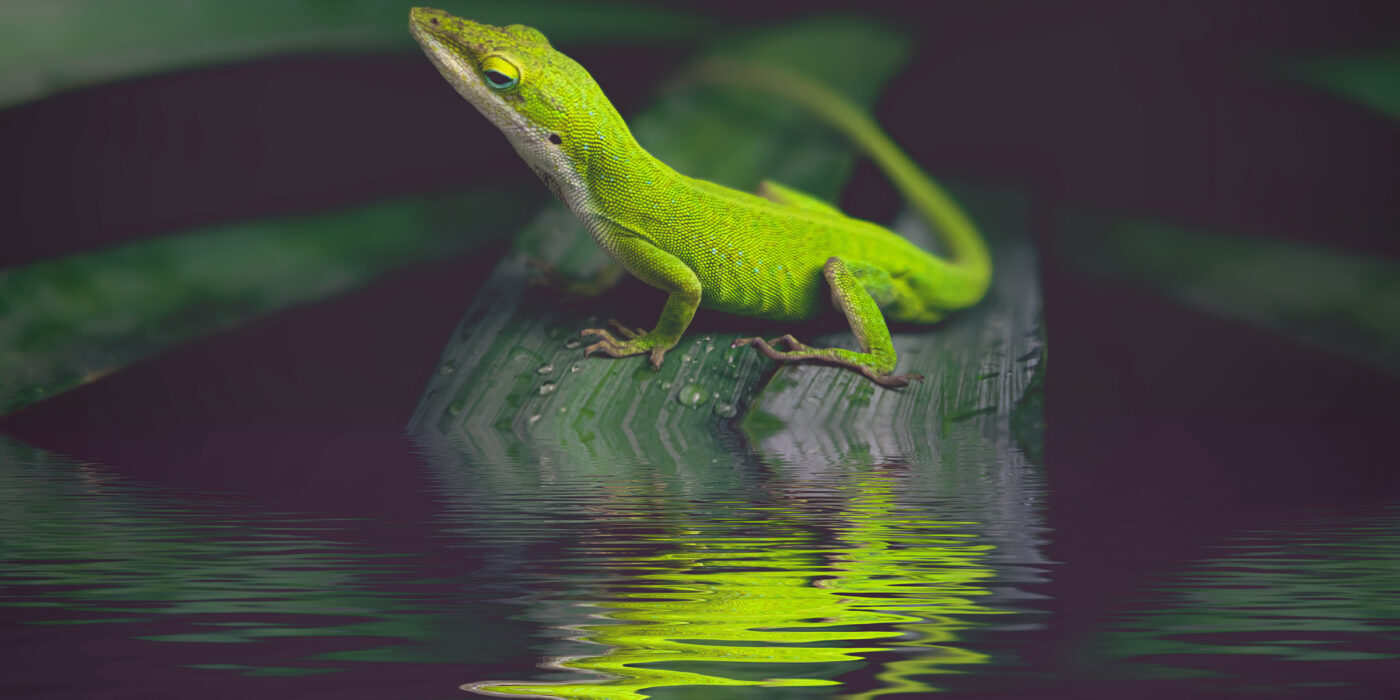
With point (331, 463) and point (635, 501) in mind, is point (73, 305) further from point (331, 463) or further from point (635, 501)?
point (635, 501)

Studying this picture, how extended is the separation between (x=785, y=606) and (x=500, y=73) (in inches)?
34.2

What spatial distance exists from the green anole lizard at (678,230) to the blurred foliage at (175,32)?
130 mm

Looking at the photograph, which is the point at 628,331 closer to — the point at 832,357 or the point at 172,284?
the point at 832,357

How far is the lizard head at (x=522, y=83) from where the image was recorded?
119 centimetres

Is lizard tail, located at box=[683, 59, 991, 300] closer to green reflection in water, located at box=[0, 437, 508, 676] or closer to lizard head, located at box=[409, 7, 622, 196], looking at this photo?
lizard head, located at box=[409, 7, 622, 196]

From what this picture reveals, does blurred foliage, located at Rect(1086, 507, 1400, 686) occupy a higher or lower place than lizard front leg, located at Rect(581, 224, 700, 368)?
lower

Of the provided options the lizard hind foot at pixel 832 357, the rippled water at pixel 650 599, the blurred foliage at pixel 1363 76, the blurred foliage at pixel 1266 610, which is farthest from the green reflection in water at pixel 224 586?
the blurred foliage at pixel 1363 76

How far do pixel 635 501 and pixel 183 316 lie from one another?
2.26ft

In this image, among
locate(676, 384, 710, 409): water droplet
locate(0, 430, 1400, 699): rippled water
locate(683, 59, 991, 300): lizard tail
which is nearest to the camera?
locate(0, 430, 1400, 699): rippled water

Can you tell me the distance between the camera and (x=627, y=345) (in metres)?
1.23

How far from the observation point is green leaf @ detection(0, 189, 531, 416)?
3.63 ft

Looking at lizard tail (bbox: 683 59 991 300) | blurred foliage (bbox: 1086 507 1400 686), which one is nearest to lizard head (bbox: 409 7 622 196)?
lizard tail (bbox: 683 59 991 300)

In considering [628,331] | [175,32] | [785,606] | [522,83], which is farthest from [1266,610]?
[175,32]

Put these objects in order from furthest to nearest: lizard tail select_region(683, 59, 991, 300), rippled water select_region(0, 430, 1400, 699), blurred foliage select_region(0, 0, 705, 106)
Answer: lizard tail select_region(683, 59, 991, 300), blurred foliage select_region(0, 0, 705, 106), rippled water select_region(0, 430, 1400, 699)
